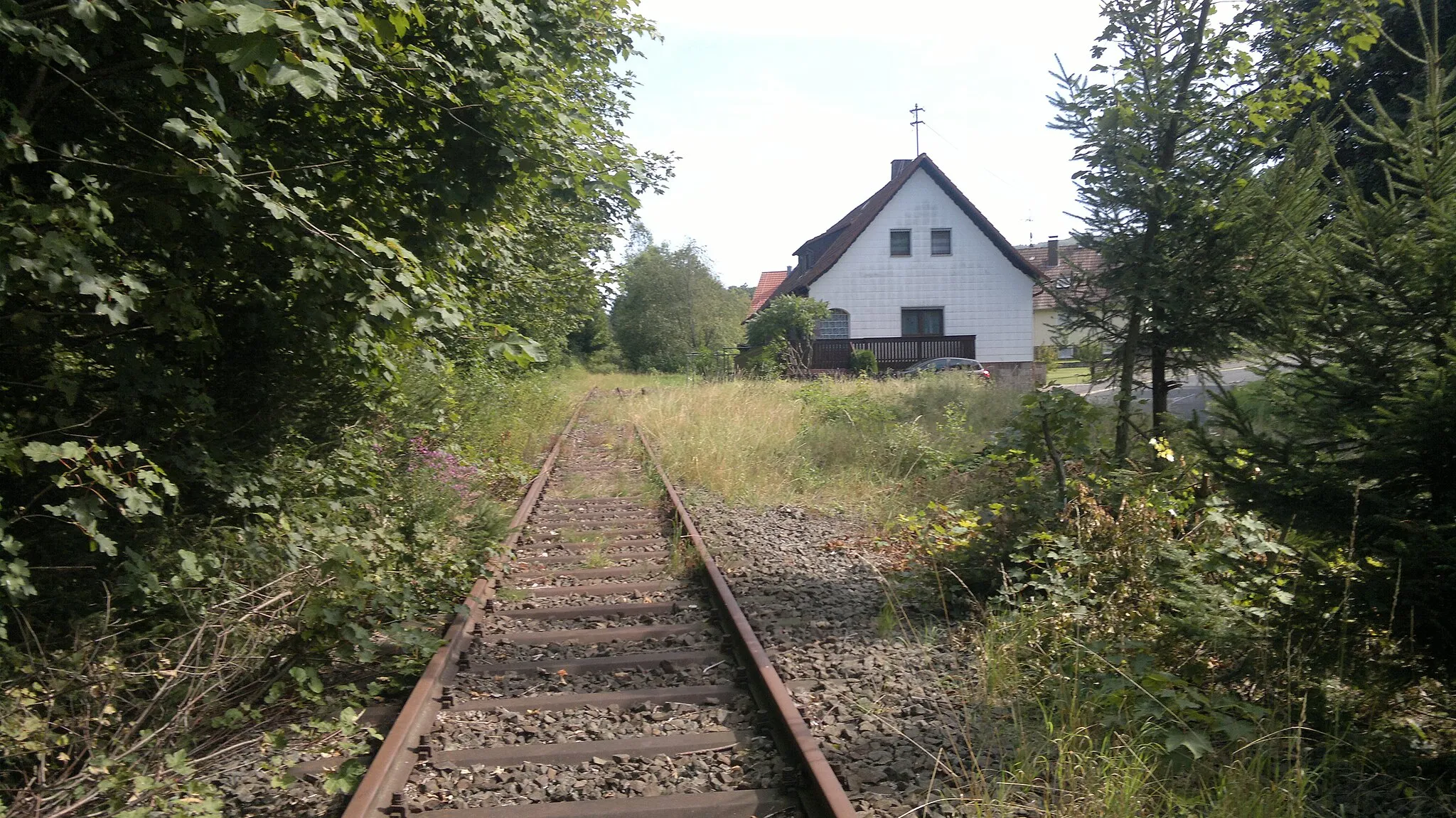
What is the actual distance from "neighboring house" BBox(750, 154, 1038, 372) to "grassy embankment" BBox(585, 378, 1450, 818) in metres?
28.6

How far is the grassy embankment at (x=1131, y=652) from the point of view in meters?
3.41

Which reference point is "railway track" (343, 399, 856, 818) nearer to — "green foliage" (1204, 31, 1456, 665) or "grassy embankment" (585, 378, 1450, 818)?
"grassy embankment" (585, 378, 1450, 818)

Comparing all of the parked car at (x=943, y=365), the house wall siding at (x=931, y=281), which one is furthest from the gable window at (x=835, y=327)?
the parked car at (x=943, y=365)

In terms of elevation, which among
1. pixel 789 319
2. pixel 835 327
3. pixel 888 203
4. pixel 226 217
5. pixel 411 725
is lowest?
pixel 411 725

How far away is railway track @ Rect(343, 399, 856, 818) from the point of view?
3541 millimetres

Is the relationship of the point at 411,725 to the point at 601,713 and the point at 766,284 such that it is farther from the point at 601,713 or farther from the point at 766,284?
the point at 766,284

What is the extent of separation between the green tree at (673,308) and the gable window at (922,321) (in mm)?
14237

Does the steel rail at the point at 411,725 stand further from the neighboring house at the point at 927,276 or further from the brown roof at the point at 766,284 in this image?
the brown roof at the point at 766,284

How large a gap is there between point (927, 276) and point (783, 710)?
33876 mm

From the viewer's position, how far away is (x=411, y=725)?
4039 mm

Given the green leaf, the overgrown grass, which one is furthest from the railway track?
the overgrown grass

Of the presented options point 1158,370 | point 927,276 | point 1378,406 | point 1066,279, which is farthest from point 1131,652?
point 927,276

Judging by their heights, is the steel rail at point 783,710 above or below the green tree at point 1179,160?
below

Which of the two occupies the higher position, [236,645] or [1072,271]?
[1072,271]
